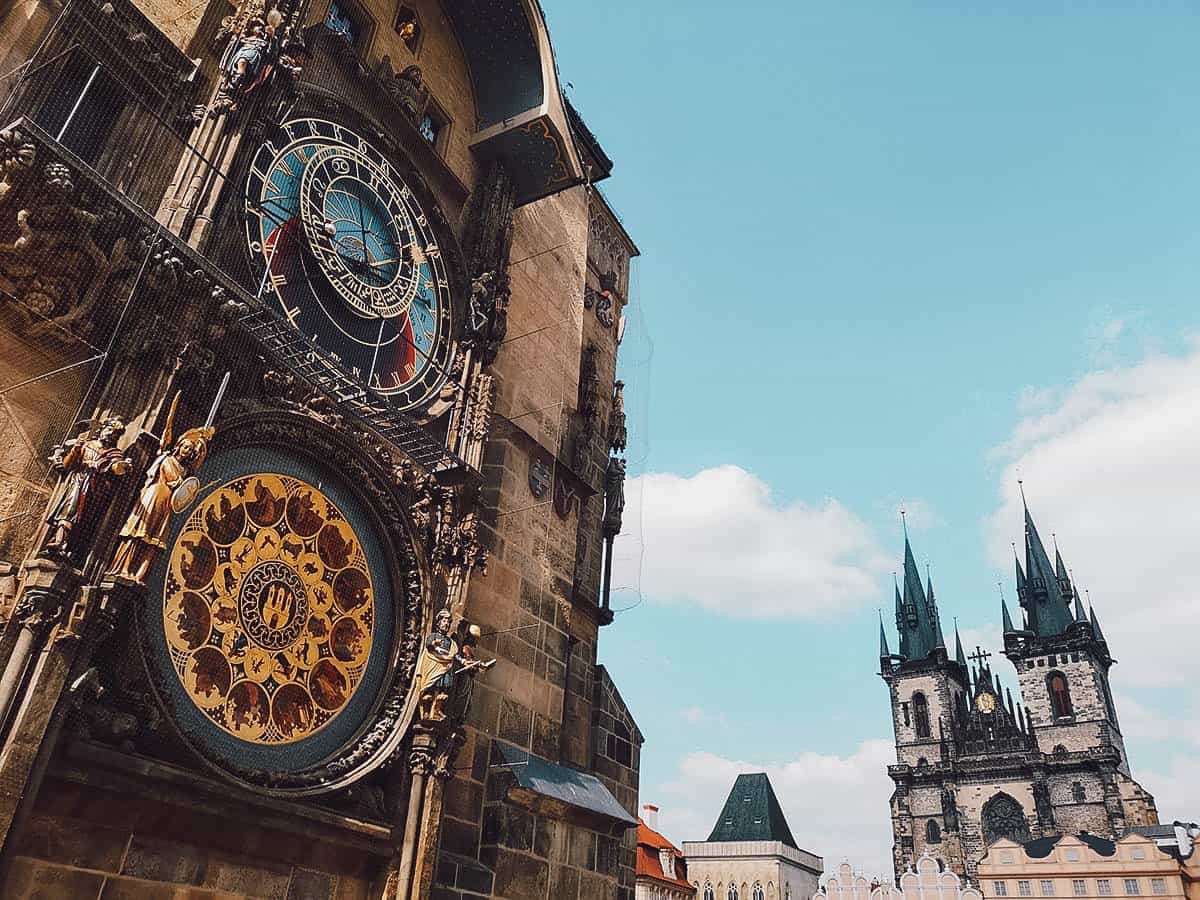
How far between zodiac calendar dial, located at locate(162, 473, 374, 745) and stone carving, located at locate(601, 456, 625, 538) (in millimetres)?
4778

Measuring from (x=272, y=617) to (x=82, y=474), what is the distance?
1731 millimetres

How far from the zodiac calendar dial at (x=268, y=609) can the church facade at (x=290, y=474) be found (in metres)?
0.02

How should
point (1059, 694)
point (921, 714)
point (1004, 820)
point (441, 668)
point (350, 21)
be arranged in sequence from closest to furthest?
point (441, 668) → point (350, 21) → point (1004, 820) → point (1059, 694) → point (921, 714)

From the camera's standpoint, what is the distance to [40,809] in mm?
4605

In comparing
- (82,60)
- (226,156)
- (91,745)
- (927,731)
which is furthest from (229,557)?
(927,731)

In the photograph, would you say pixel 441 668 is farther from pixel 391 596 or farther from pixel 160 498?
pixel 160 498

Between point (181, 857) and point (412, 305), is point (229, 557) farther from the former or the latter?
point (412, 305)

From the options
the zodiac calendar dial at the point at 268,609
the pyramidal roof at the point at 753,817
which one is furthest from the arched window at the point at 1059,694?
the zodiac calendar dial at the point at 268,609

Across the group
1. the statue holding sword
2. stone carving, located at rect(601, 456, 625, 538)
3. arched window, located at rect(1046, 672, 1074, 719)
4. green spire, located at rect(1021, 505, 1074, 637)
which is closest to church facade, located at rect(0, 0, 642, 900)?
the statue holding sword

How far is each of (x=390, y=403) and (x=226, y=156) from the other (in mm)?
2299

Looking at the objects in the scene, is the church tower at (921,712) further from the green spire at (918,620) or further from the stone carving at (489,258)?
the stone carving at (489,258)

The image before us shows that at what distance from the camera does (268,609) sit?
617 centimetres

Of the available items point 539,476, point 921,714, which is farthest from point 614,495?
point 921,714

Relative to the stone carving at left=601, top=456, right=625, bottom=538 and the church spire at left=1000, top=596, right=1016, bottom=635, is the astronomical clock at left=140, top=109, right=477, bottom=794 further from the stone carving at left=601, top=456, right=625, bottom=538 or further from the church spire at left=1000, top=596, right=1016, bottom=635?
the church spire at left=1000, top=596, right=1016, bottom=635
